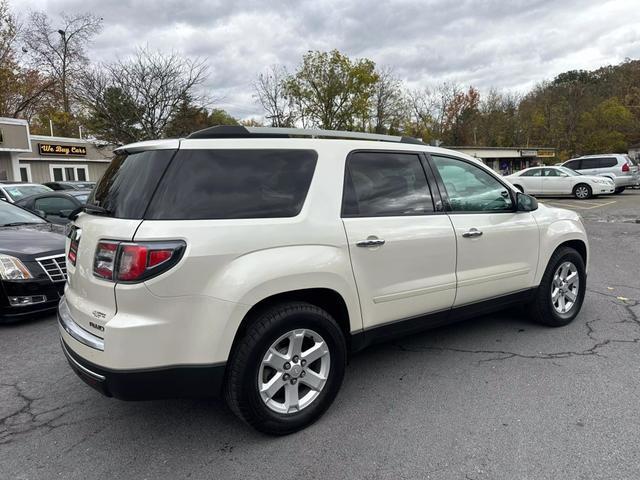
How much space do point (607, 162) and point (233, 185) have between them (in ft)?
77.4

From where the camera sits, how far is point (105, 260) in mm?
2344

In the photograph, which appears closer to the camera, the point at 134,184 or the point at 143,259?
the point at 143,259

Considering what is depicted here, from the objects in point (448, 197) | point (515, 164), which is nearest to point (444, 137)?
point (515, 164)

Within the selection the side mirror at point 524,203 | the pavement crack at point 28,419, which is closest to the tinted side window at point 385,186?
the side mirror at point 524,203

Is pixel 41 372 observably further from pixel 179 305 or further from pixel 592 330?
pixel 592 330

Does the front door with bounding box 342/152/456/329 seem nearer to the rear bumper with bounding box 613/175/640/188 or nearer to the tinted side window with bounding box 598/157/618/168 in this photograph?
the rear bumper with bounding box 613/175/640/188

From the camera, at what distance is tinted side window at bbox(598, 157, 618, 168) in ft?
68.1

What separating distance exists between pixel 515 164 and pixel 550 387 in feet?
194

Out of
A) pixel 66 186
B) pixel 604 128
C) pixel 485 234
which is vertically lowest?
pixel 485 234

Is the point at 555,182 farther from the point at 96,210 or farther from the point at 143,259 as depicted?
the point at 143,259

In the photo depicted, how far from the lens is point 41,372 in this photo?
11.9 ft

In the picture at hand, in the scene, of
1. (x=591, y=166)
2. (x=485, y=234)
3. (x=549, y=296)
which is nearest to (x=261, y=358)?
(x=485, y=234)

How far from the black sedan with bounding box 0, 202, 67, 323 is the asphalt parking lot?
0.60m

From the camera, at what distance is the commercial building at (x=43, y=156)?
83.8 feet
